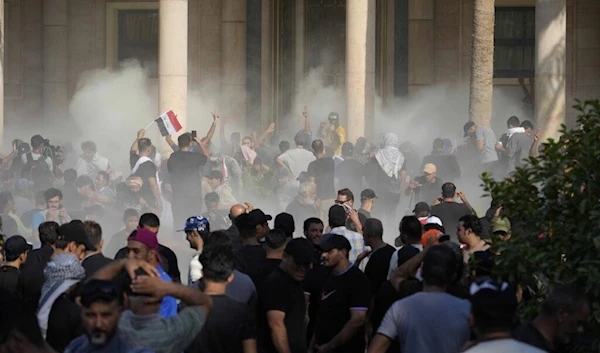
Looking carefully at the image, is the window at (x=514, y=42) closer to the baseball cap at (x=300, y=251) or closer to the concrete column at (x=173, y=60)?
the concrete column at (x=173, y=60)

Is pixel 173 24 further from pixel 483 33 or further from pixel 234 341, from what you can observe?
pixel 234 341

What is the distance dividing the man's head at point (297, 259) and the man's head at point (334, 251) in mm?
230

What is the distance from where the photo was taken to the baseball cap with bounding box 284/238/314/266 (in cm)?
863

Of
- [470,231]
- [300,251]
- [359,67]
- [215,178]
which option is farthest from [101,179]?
[300,251]

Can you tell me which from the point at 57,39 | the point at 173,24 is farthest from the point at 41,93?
the point at 173,24

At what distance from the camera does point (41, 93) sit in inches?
1050

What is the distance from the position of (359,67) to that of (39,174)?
5.06 meters

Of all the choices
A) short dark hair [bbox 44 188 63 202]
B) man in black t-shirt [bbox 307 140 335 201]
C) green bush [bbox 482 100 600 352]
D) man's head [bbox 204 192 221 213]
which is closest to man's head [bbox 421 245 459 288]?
green bush [bbox 482 100 600 352]

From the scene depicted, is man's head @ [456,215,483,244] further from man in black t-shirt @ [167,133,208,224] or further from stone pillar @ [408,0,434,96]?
stone pillar @ [408,0,434,96]

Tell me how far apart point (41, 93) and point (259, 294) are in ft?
61.5

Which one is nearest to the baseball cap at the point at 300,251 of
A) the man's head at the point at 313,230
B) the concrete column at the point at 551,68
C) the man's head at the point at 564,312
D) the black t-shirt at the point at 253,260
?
the black t-shirt at the point at 253,260

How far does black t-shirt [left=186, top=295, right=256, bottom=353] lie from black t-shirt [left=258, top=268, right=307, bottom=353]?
3.97 feet

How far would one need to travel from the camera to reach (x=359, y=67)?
20.9 m

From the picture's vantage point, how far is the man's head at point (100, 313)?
5934 mm
